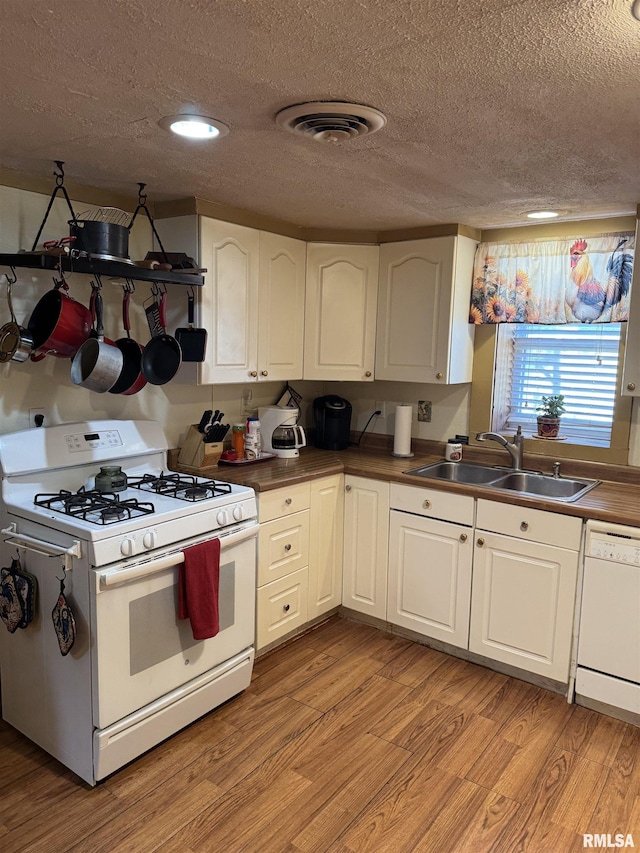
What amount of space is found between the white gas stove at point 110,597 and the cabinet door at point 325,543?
0.54 metres

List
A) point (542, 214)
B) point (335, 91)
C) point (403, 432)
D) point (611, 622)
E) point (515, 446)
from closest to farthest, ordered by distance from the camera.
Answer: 1. point (335, 91)
2. point (611, 622)
3. point (542, 214)
4. point (515, 446)
5. point (403, 432)

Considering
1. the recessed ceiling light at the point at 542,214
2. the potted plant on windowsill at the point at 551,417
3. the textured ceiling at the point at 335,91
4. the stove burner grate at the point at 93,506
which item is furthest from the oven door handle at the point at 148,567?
the recessed ceiling light at the point at 542,214

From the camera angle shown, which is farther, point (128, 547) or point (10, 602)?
point (10, 602)

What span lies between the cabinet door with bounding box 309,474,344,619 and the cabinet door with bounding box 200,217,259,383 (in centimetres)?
69

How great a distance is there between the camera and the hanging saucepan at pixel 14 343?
2.26 meters

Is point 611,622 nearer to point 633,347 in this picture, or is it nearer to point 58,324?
point 633,347

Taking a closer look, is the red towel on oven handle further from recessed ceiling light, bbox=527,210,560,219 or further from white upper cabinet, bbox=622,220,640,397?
recessed ceiling light, bbox=527,210,560,219

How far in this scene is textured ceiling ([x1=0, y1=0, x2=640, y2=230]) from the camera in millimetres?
1187

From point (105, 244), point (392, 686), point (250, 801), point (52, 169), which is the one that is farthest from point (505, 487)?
point (52, 169)

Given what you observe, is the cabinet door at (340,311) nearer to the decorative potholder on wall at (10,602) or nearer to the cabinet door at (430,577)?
the cabinet door at (430,577)

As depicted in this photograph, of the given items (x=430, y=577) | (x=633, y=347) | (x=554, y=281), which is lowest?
(x=430, y=577)

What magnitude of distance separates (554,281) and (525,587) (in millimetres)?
1486

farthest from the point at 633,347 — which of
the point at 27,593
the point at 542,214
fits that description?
the point at 27,593

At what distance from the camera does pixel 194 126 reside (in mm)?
1774
